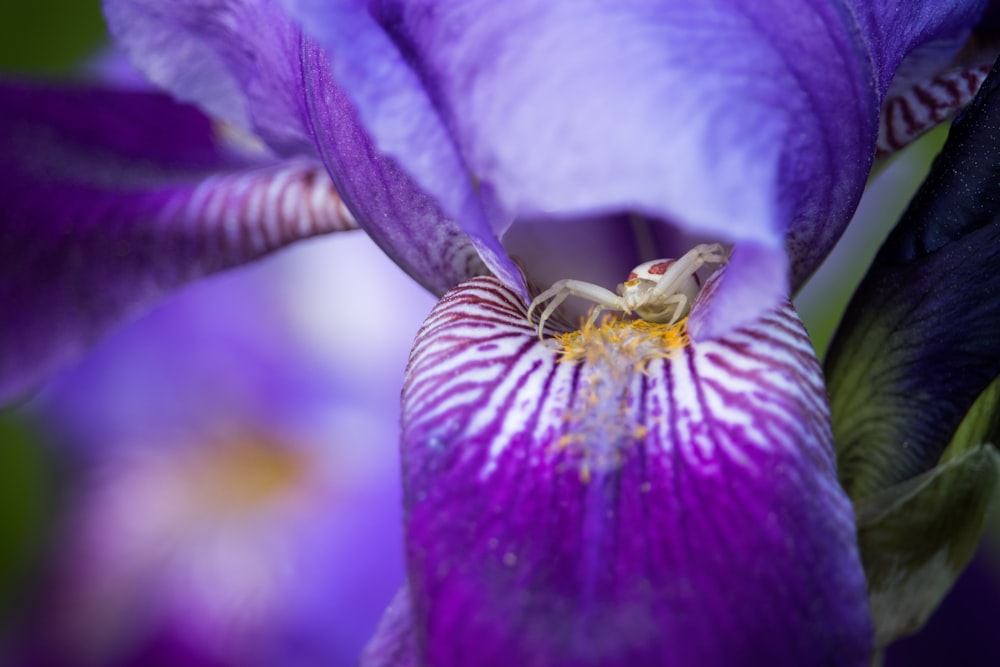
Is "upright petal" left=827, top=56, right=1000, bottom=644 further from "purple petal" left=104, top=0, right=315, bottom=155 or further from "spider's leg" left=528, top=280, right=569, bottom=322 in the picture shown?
"purple petal" left=104, top=0, right=315, bottom=155

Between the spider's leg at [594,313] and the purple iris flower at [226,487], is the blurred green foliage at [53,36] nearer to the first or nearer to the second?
the purple iris flower at [226,487]

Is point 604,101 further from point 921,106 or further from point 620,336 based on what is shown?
point 921,106

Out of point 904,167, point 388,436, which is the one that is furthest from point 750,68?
point 388,436

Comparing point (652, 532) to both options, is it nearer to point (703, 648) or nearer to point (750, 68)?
point (703, 648)

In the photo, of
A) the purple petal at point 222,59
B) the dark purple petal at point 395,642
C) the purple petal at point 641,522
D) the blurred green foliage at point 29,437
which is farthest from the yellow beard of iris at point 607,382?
the blurred green foliage at point 29,437

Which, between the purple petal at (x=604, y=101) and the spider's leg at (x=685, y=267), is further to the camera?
the spider's leg at (x=685, y=267)

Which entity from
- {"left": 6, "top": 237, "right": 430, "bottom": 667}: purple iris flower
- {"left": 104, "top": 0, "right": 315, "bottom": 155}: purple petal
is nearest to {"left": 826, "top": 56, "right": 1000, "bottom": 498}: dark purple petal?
{"left": 104, "top": 0, "right": 315, "bottom": 155}: purple petal
